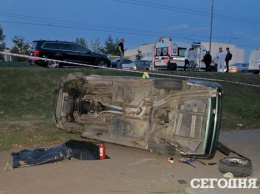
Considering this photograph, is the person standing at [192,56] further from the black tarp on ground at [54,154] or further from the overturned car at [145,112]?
the black tarp on ground at [54,154]

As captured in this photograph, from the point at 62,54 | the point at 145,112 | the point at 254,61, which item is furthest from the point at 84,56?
the point at 254,61

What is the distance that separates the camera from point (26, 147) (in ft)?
22.0

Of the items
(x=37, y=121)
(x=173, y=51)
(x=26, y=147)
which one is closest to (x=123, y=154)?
(x=26, y=147)

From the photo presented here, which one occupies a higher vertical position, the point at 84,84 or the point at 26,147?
the point at 84,84

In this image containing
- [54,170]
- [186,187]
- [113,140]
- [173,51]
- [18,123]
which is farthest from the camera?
[173,51]

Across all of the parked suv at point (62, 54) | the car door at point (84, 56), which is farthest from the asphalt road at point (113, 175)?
the car door at point (84, 56)

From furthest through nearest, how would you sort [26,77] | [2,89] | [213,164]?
1. [26,77]
2. [2,89]
3. [213,164]

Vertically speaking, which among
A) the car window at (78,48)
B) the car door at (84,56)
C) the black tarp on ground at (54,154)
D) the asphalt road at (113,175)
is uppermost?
the car window at (78,48)

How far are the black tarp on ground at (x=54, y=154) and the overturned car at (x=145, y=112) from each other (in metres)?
0.49

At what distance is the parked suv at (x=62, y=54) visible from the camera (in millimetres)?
17078

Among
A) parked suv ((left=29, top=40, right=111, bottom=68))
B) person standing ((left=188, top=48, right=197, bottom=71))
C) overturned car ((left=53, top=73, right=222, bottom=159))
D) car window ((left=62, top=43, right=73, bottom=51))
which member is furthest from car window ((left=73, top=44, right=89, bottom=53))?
overturned car ((left=53, top=73, right=222, bottom=159))

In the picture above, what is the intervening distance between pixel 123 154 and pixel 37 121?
2931 mm

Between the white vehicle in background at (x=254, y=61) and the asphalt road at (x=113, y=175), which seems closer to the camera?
the asphalt road at (x=113, y=175)

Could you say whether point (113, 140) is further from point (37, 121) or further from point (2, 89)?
point (2, 89)
